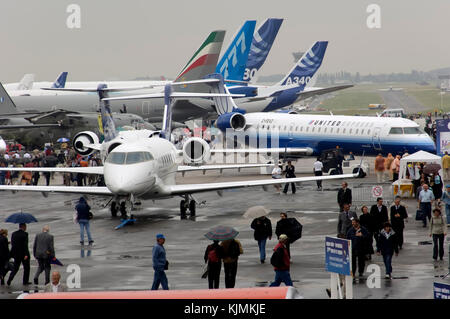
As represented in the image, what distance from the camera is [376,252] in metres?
21.4

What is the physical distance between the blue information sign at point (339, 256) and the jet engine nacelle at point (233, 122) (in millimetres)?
30559

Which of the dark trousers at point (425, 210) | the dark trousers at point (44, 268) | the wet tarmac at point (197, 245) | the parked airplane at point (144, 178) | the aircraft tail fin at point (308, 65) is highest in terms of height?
the aircraft tail fin at point (308, 65)

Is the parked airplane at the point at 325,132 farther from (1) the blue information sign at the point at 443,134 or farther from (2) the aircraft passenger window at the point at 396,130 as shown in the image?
(1) the blue information sign at the point at 443,134

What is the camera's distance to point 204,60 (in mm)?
64438

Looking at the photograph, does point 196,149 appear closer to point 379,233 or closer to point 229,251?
point 379,233

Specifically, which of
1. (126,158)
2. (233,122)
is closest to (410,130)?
(233,122)

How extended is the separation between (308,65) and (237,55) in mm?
7347

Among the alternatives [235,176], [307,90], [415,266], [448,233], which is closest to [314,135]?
[235,176]

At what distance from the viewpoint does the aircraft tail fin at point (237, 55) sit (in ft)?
225

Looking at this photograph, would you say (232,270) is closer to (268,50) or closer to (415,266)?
(415,266)

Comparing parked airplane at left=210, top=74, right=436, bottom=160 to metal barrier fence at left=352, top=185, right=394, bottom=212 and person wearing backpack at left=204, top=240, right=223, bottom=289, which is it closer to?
metal barrier fence at left=352, top=185, right=394, bottom=212

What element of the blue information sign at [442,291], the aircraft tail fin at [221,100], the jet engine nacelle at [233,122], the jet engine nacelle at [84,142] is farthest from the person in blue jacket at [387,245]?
the aircraft tail fin at [221,100]

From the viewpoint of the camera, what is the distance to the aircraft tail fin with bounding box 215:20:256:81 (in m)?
68.7

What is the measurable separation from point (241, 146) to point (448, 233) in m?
25.5
